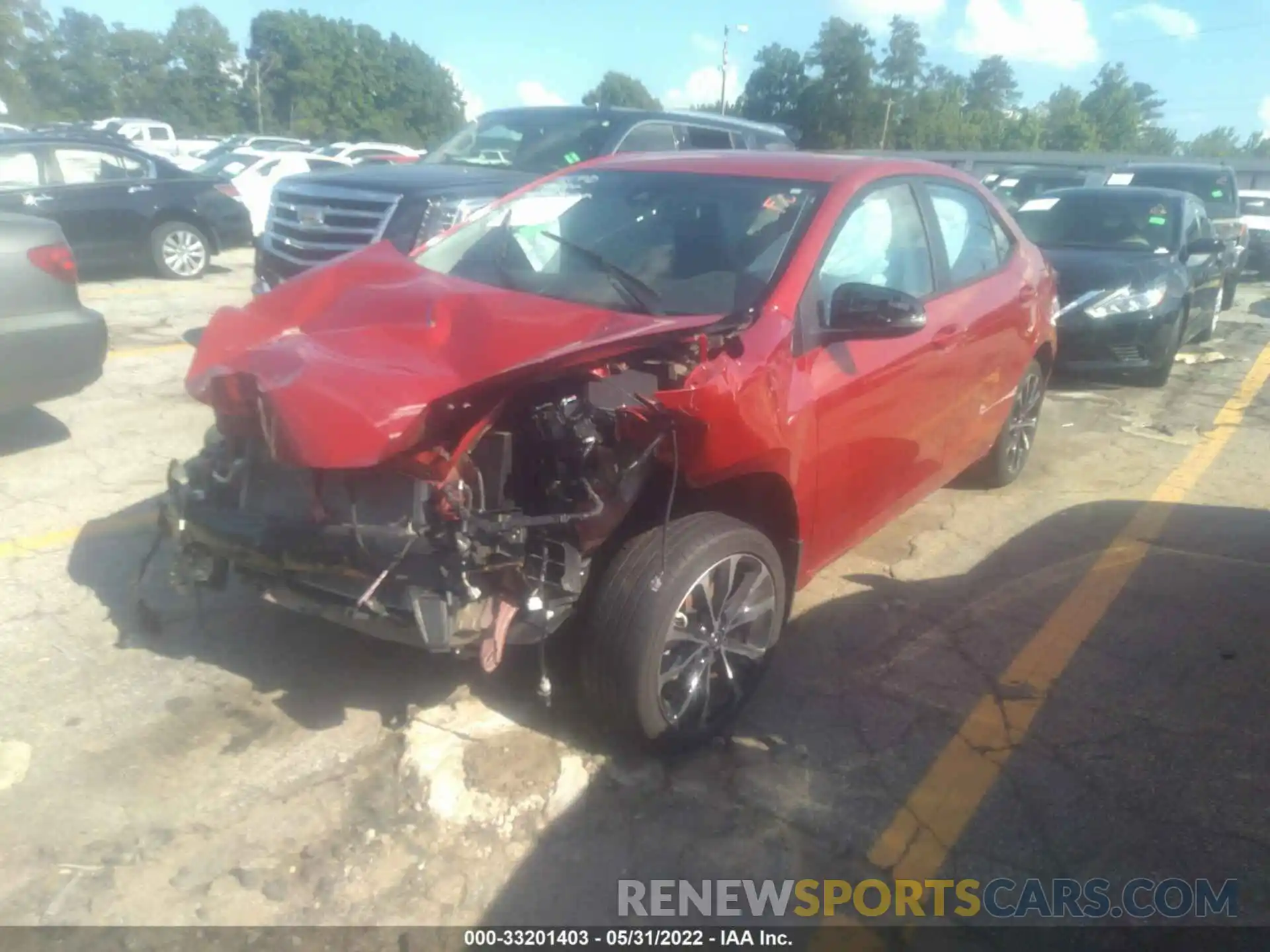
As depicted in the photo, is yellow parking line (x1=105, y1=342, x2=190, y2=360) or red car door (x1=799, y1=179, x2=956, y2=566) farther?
yellow parking line (x1=105, y1=342, x2=190, y2=360)

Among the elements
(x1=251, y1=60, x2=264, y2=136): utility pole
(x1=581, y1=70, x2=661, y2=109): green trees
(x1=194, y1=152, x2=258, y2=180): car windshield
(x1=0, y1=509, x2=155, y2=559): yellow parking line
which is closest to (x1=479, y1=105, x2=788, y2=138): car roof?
(x1=0, y1=509, x2=155, y2=559): yellow parking line

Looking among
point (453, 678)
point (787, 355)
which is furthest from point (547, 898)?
point (787, 355)

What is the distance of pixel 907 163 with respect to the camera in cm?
442

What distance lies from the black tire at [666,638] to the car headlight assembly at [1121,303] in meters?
5.66

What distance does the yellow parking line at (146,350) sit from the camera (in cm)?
786

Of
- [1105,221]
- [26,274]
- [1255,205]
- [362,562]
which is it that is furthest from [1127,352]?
[1255,205]

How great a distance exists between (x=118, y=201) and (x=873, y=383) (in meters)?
10.1

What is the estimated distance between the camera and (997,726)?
3475 millimetres

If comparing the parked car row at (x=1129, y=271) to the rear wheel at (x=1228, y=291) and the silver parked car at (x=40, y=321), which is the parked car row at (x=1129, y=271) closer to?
the rear wheel at (x=1228, y=291)

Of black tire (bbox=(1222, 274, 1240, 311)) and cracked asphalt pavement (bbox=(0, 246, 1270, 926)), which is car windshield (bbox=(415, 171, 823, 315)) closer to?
cracked asphalt pavement (bbox=(0, 246, 1270, 926))

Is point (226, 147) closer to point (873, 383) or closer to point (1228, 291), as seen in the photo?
point (1228, 291)

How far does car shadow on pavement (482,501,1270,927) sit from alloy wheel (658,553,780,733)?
16cm

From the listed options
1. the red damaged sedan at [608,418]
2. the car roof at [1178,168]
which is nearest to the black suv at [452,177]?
the red damaged sedan at [608,418]

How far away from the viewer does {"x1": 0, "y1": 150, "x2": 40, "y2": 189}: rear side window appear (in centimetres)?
994
